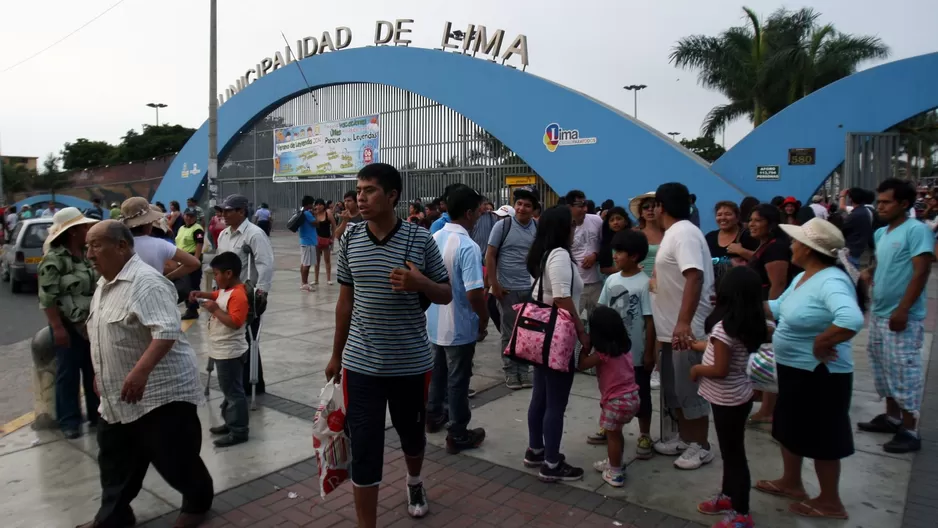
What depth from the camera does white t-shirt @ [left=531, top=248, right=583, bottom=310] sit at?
12.6ft

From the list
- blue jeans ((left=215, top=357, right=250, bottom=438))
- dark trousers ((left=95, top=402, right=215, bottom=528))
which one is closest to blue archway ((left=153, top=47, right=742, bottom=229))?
blue jeans ((left=215, top=357, right=250, bottom=438))

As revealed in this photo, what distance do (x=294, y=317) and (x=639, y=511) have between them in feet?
22.4

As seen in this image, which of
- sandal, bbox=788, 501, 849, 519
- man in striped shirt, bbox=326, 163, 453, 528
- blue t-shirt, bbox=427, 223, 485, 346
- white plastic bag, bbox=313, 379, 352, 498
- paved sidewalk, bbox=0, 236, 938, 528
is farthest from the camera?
blue t-shirt, bbox=427, 223, 485, 346

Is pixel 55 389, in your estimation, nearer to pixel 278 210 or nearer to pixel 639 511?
pixel 639 511

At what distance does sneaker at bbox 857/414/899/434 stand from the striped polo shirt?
3.51 metres

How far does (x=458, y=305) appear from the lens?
4492 mm

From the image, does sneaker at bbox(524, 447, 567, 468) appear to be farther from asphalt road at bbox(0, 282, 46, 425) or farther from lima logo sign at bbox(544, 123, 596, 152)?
lima logo sign at bbox(544, 123, 596, 152)

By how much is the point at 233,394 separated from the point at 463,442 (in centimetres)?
167

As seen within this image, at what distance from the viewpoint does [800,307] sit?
3365mm

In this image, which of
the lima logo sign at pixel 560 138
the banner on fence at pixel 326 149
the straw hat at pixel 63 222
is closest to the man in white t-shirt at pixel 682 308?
the straw hat at pixel 63 222

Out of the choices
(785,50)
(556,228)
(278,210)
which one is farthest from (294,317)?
(785,50)

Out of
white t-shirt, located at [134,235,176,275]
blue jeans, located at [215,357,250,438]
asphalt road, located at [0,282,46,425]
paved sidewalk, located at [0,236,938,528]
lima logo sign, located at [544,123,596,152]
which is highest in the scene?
lima logo sign, located at [544,123,596,152]

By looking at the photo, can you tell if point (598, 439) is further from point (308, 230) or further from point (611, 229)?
point (308, 230)

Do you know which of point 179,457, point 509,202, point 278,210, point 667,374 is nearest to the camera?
point 179,457
